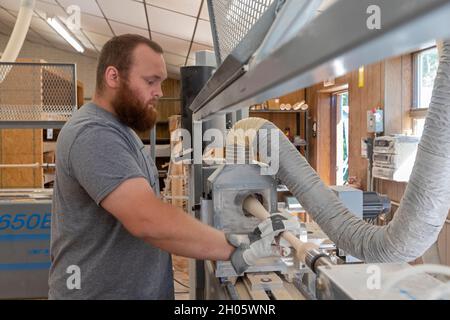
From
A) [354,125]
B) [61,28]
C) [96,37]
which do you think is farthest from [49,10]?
[354,125]

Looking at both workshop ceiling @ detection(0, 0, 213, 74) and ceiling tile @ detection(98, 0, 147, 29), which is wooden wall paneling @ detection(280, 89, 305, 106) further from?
ceiling tile @ detection(98, 0, 147, 29)

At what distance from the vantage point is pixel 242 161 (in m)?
1.50

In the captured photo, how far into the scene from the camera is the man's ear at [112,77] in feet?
4.64

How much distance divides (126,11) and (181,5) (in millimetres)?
1144

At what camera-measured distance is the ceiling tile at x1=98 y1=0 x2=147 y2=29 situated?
446 cm

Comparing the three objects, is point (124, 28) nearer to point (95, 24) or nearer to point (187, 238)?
point (95, 24)

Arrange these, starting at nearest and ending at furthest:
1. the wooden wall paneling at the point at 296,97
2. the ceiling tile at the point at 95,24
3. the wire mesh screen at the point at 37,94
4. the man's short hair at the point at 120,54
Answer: the man's short hair at the point at 120,54 < the wire mesh screen at the point at 37,94 < the ceiling tile at the point at 95,24 < the wooden wall paneling at the point at 296,97

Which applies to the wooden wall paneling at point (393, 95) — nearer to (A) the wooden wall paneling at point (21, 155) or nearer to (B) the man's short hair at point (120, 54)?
(B) the man's short hair at point (120, 54)

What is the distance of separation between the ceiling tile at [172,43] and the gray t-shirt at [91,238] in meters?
4.46

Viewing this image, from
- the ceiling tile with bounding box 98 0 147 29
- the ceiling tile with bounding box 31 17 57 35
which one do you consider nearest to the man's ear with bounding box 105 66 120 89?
the ceiling tile with bounding box 98 0 147 29

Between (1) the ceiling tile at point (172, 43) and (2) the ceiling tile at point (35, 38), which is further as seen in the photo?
(2) the ceiling tile at point (35, 38)

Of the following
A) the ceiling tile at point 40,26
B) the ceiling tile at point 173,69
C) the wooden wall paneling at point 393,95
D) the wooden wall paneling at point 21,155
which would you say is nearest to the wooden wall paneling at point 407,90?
the wooden wall paneling at point 393,95

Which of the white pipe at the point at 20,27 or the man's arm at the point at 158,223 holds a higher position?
the white pipe at the point at 20,27

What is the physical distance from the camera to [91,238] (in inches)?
53.5
